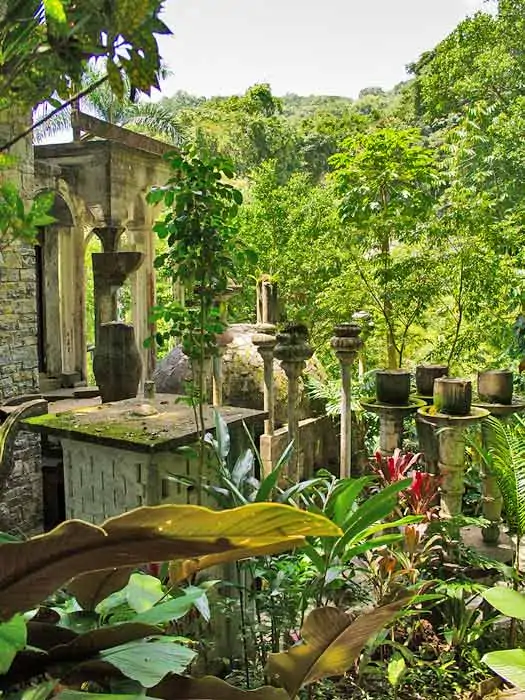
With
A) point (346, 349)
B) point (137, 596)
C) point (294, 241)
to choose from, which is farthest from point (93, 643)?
point (294, 241)

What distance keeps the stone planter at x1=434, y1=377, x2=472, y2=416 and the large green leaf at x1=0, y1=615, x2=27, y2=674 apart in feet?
11.2

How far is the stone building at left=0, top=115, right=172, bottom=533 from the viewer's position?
7.23m

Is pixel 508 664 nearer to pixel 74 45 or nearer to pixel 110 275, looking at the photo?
pixel 74 45

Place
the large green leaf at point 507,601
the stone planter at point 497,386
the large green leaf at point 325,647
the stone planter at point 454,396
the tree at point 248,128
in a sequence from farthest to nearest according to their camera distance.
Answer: the tree at point 248,128
the stone planter at point 497,386
the stone planter at point 454,396
the large green leaf at point 507,601
the large green leaf at point 325,647

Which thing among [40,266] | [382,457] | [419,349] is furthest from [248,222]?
[382,457]

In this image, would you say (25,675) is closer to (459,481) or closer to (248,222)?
(459,481)

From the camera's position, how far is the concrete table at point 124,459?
3.02 meters

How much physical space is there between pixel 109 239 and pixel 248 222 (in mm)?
4248

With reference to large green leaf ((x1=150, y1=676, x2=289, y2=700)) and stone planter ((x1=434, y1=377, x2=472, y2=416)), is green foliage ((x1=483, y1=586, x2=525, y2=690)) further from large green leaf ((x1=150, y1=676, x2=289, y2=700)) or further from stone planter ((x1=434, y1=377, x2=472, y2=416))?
stone planter ((x1=434, y1=377, x2=472, y2=416))

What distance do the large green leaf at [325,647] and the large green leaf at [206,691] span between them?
12.4 inches

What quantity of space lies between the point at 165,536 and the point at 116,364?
4.15m

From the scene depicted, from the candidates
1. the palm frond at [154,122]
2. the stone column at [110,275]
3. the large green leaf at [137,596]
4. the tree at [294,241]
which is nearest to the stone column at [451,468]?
the large green leaf at [137,596]

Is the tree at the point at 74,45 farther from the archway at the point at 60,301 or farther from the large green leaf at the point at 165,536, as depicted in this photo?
the archway at the point at 60,301

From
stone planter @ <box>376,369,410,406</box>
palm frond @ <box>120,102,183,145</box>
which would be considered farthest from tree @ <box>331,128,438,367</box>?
palm frond @ <box>120,102,183,145</box>
